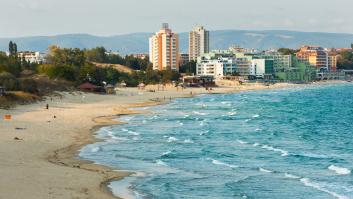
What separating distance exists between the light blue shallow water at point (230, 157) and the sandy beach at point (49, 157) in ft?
3.94

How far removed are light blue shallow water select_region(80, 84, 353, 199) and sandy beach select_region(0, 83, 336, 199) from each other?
47.2 inches

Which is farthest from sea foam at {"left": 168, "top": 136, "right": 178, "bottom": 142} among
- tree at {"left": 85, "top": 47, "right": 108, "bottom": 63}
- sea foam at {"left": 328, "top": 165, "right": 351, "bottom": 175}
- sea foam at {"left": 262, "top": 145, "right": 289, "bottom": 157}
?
tree at {"left": 85, "top": 47, "right": 108, "bottom": 63}

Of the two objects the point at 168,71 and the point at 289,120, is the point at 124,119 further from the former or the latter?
the point at 168,71

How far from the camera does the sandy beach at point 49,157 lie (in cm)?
2317

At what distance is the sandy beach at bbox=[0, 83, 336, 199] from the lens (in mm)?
23172

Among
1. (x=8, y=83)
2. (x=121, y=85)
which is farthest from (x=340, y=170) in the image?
(x=121, y=85)

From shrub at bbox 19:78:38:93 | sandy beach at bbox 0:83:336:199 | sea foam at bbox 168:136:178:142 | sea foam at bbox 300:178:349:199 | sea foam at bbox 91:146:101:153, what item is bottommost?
sea foam at bbox 300:178:349:199

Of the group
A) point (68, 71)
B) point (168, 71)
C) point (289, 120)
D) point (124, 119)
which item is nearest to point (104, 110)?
point (124, 119)

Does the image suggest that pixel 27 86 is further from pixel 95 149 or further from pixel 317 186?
pixel 317 186

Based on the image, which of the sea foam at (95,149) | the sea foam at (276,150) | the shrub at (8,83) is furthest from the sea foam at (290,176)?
the shrub at (8,83)

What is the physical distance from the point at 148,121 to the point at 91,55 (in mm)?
130579

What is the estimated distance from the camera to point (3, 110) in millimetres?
58594

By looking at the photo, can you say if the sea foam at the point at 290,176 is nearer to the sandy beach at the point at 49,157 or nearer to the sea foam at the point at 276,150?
the sea foam at the point at 276,150

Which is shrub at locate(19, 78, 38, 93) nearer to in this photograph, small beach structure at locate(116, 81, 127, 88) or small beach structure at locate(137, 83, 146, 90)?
small beach structure at locate(137, 83, 146, 90)
